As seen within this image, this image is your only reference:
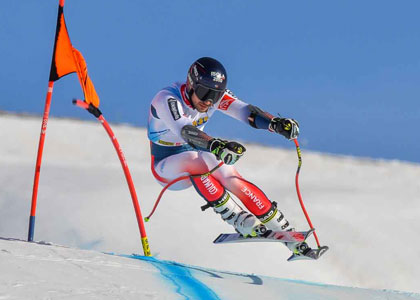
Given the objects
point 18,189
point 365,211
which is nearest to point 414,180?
point 365,211

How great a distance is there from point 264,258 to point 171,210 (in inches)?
65.4

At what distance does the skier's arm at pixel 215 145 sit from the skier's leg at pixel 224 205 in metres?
0.45

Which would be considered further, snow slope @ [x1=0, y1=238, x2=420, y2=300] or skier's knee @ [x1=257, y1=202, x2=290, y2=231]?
skier's knee @ [x1=257, y1=202, x2=290, y2=231]

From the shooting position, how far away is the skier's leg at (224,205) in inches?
244

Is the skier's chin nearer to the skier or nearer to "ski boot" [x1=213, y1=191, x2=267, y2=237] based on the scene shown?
the skier

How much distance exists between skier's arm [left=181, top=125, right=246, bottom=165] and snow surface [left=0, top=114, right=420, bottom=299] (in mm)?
1045

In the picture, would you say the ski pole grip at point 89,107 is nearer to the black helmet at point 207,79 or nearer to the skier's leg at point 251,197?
the black helmet at point 207,79

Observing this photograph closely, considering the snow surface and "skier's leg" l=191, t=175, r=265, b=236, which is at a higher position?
the snow surface

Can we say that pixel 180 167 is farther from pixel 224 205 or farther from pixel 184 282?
pixel 184 282

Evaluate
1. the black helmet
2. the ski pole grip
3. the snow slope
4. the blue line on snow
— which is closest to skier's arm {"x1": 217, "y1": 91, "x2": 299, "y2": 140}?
the black helmet

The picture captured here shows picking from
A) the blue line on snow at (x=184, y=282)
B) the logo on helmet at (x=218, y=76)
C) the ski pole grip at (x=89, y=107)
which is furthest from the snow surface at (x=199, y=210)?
the logo on helmet at (x=218, y=76)

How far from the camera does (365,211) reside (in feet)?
37.0

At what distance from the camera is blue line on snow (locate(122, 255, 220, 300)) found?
206 inches

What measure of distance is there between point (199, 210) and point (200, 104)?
399 cm
